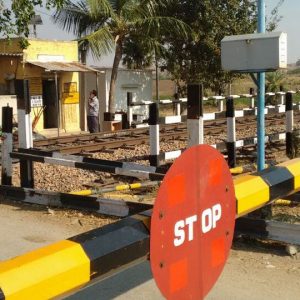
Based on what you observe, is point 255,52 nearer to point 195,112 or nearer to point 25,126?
point 195,112

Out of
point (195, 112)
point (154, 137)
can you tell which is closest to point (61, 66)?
point (154, 137)

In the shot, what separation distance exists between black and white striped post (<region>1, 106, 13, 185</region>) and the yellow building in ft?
42.4

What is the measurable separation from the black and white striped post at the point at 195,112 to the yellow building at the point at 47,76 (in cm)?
1548

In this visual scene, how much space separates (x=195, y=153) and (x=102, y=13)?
21.9 m

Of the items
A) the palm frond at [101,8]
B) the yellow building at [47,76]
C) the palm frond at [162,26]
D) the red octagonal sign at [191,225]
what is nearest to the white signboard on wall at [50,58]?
the yellow building at [47,76]

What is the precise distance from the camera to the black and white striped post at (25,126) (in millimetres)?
6695

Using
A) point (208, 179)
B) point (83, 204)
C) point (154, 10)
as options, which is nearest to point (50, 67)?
point (154, 10)

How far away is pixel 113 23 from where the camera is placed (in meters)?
23.4

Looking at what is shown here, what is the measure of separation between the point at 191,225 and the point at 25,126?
5164 millimetres

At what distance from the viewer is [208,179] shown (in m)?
2.07

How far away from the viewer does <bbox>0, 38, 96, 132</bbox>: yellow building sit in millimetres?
20562

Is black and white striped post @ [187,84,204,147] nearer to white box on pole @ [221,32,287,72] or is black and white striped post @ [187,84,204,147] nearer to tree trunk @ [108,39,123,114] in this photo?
white box on pole @ [221,32,287,72]

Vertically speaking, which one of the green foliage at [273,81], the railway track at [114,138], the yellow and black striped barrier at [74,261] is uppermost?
the green foliage at [273,81]

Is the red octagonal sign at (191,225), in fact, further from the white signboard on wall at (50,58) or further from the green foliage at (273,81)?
the green foliage at (273,81)
